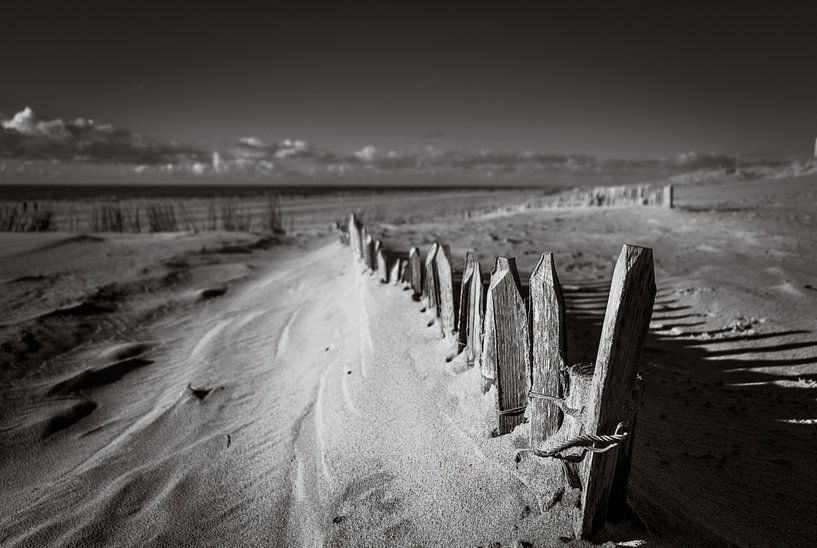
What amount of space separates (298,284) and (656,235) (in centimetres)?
663

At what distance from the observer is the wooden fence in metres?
1.30

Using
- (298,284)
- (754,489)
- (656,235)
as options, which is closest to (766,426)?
(754,489)

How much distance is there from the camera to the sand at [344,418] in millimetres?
1679

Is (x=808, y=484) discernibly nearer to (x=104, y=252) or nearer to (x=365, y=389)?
(x=365, y=389)

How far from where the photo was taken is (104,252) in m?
6.99

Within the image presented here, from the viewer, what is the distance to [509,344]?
1.80m

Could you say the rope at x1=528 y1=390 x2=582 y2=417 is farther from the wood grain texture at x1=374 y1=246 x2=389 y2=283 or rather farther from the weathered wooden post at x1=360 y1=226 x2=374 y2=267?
the weathered wooden post at x1=360 y1=226 x2=374 y2=267

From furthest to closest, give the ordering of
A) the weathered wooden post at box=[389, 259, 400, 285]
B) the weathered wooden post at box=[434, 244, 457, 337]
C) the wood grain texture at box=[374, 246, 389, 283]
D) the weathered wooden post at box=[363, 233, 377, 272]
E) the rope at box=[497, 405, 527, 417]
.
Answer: the weathered wooden post at box=[363, 233, 377, 272]
the wood grain texture at box=[374, 246, 389, 283]
the weathered wooden post at box=[389, 259, 400, 285]
the weathered wooden post at box=[434, 244, 457, 337]
the rope at box=[497, 405, 527, 417]

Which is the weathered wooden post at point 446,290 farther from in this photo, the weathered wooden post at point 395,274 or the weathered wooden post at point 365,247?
the weathered wooden post at point 365,247

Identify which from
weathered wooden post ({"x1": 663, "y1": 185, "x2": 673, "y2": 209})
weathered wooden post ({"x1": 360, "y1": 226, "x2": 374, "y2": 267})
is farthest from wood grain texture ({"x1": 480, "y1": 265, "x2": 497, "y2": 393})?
weathered wooden post ({"x1": 663, "y1": 185, "x2": 673, "y2": 209})

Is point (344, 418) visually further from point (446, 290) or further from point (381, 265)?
point (381, 265)

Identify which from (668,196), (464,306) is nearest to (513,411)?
(464,306)

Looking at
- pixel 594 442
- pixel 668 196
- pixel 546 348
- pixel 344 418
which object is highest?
pixel 668 196

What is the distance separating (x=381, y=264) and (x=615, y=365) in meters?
2.99
